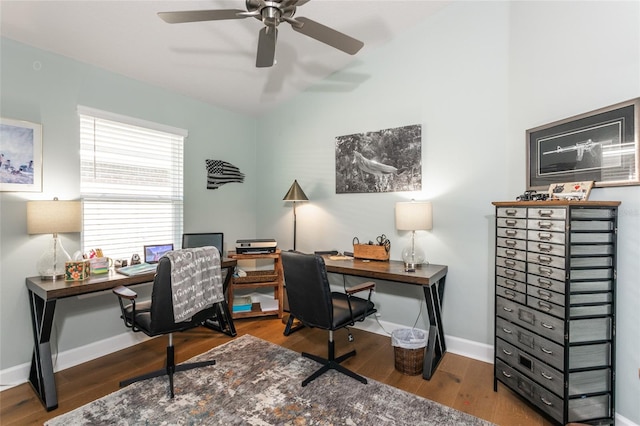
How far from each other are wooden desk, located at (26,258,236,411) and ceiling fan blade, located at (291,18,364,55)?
2154mm

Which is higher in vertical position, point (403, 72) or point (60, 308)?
point (403, 72)

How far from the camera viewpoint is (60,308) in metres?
2.39

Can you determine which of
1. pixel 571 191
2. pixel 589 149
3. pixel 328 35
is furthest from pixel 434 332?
pixel 328 35

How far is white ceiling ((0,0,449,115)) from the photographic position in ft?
6.82

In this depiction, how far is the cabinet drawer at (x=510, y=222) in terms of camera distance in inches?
74.3

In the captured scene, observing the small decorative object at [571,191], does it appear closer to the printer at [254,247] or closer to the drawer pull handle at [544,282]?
the drawer pull handle at [544,282]

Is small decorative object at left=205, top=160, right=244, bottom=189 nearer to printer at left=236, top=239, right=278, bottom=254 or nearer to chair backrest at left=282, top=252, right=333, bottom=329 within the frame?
printer at left=236, top=239, right=278, bottom=254

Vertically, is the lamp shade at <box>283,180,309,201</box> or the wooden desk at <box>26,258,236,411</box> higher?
the lamp shade at <box>283,180,309,201</box>

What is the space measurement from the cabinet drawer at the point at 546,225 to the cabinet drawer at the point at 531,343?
0.64 metres

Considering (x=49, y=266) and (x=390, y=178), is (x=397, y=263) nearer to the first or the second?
(x=390, y=178)

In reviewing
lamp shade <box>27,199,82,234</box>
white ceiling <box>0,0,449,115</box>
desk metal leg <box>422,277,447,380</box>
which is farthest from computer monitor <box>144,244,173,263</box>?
desk metal leg <box>422,277,447,380</box>

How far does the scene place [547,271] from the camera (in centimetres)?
171

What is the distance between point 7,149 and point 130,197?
0.89 metres

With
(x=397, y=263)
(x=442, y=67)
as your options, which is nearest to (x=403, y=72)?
(x=442, y=67)
